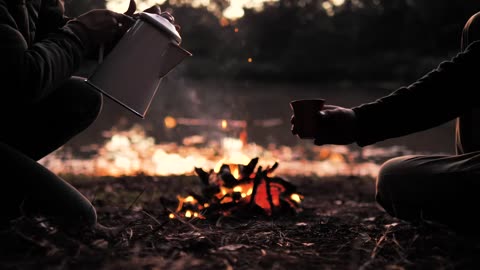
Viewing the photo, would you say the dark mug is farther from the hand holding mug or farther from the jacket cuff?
the jacket cuff

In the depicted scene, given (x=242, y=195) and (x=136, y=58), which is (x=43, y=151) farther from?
(x=242, y=195)

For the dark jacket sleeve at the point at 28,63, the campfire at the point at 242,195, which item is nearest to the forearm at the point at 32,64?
the dark jacket sleeve at the point at 28,63

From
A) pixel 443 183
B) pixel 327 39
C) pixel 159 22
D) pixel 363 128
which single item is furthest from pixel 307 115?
pixel 327 39

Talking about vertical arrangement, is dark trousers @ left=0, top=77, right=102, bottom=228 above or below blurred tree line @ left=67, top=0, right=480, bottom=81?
below

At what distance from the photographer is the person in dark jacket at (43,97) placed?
70.3 inches

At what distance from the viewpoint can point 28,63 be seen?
1753 mm

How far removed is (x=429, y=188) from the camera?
2035 millimetres

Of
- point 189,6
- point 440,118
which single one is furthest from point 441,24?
point 440,118

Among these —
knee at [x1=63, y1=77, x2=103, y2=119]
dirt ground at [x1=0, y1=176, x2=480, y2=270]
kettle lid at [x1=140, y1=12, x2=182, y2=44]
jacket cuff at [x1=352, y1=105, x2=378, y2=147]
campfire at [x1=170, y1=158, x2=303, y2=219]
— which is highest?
kettle lid at [x1=140, y1=12, x2=182, y2=44]

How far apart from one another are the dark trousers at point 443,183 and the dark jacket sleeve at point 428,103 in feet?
0.56

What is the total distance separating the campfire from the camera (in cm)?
278

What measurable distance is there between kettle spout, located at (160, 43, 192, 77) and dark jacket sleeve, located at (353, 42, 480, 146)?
0.78 m

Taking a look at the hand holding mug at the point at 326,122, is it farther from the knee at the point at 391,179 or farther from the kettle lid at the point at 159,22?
the kettle lid at the point at 159,22

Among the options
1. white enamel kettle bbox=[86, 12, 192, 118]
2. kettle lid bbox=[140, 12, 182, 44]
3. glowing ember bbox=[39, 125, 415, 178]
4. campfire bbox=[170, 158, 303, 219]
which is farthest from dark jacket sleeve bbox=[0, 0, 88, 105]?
glowing ember bbox=[39, 125, 415, 178]
